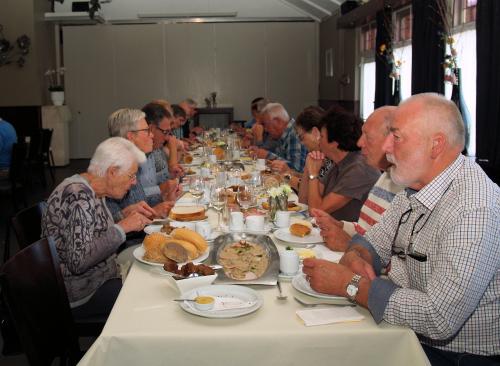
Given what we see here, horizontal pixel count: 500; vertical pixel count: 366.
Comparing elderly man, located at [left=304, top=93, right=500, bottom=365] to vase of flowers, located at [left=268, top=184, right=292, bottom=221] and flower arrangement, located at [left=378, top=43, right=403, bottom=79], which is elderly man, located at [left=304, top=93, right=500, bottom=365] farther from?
flower arrangement, located at [left=378, top=43, right=403, bottom=79]

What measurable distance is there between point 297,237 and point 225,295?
0.82 m

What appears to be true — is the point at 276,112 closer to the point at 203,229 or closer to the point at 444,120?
the point at 203,229

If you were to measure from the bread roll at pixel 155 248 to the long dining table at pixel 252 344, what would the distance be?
21.9 inches

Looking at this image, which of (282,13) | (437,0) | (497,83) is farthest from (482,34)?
(282,13)

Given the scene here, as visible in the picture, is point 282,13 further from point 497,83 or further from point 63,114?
point 497,83

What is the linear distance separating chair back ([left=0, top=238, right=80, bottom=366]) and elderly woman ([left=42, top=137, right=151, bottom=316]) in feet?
0.84

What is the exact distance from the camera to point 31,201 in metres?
→ 7.95

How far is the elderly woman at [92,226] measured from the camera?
2.39 metres

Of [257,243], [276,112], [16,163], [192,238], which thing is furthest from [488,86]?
[16,163]

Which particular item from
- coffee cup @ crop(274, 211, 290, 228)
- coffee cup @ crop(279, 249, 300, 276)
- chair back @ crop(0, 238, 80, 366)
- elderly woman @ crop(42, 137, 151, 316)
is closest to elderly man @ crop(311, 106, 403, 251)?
coffee cup @ crop(274, 211, 290, 228)

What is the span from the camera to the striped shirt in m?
2.68

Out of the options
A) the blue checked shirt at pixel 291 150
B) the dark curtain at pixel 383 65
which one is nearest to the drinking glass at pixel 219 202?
the blue checked shirt at pixel 291 150

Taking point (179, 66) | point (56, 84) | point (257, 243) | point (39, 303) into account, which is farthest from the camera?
point (179, 66)

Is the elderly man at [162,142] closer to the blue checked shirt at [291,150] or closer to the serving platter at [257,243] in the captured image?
the blue checked shirt at [291,150]
